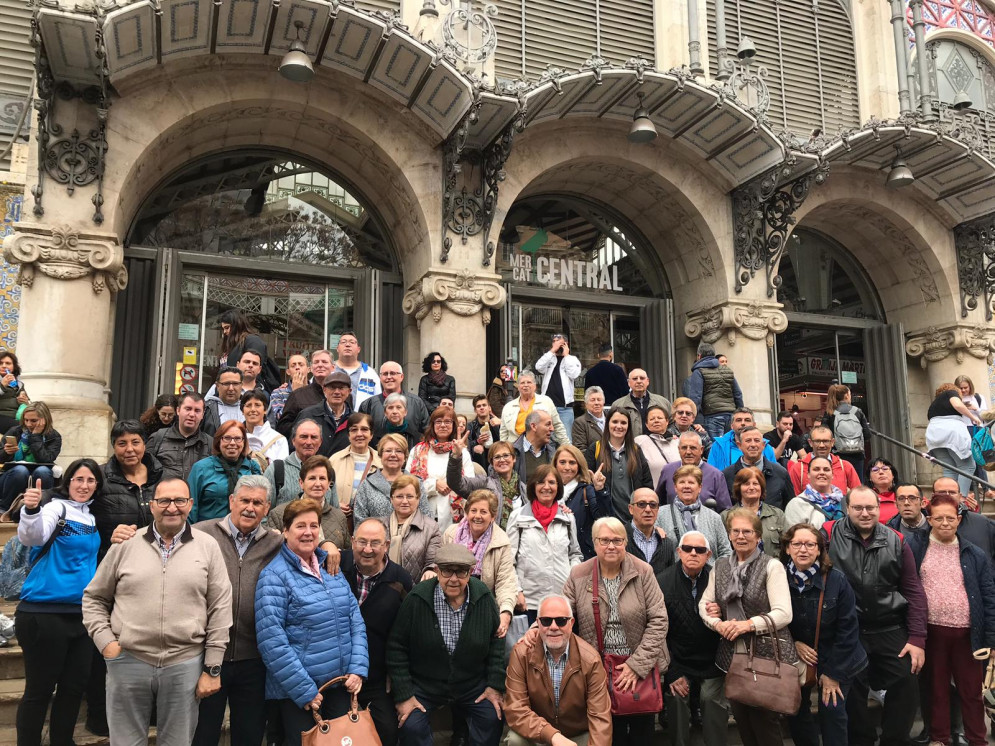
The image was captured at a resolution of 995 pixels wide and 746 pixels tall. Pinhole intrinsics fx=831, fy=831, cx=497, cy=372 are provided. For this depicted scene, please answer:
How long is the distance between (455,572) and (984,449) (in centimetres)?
778

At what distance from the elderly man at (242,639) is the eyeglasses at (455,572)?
3.29 feet

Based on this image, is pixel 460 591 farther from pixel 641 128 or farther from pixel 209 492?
pixel 641 128

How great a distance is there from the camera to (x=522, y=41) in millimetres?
11812

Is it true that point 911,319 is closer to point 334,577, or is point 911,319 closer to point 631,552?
point 631,552

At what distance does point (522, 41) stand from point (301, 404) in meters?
7.04

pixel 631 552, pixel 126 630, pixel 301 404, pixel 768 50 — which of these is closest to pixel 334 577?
pixel 126 630

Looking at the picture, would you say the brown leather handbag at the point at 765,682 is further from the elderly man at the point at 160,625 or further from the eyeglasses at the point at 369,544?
the elderly man at the point at 160,625

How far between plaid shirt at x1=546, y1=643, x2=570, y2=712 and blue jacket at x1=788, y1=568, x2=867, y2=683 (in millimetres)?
1526

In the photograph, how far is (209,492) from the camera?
533 cm

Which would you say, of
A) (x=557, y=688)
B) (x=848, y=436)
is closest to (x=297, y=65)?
(x=848, y=436)

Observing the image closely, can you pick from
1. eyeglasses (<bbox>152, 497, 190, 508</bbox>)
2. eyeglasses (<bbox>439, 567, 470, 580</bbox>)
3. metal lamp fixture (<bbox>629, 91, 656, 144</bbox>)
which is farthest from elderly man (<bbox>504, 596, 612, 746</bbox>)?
metal lamp fixture (<bbox>629, 91, 656, 144</bbox>)

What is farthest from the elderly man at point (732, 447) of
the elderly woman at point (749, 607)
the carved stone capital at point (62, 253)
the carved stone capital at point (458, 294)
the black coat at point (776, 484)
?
the carved stone capital at point (62, 253)

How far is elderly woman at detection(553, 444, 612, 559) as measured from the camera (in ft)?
20.2

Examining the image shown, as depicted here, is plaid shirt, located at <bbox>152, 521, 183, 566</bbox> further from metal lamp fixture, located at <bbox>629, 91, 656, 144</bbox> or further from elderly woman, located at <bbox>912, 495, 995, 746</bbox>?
metal lamp fixture, located at <bbox>629, 91, 656, 144</bbox>
